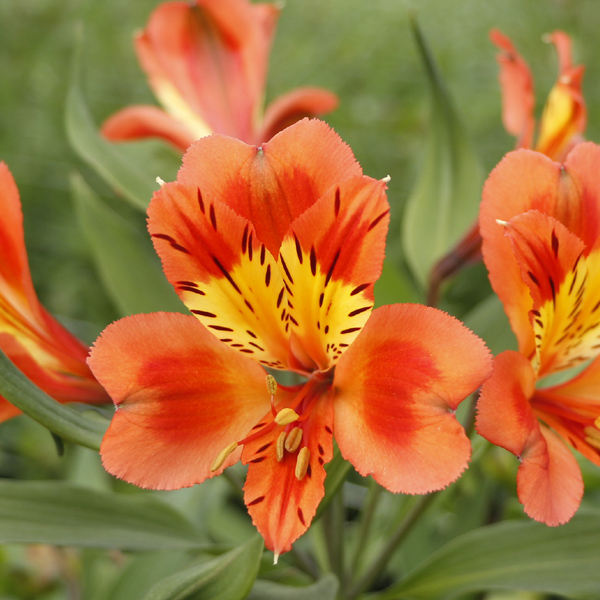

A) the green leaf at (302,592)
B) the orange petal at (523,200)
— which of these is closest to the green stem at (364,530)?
the green leaf at (302,592)

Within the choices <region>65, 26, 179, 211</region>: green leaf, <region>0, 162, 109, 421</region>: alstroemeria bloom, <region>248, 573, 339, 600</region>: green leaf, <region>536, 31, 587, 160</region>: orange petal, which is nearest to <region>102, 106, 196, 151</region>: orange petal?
<region>65, 26, 179, 211</region>: green leaf

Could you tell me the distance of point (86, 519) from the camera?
698mm

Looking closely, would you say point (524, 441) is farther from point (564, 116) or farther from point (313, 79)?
point (313, 79)

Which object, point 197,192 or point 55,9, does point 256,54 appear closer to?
point 197,192

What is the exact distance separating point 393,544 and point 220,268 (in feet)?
1.49

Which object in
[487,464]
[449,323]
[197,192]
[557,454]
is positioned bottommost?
[487,464]

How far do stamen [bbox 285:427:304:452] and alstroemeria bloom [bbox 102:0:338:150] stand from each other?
1.86 ft

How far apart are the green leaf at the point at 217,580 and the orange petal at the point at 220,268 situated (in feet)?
0.57

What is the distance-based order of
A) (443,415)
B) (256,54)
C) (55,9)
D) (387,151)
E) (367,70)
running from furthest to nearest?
(55,9) < (367,70) < (387,151) < (256,54) < (443,415)

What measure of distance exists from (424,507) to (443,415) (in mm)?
319

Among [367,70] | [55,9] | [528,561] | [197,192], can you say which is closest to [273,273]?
[197,192]

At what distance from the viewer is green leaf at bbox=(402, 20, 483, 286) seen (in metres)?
0.94

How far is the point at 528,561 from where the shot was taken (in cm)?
72

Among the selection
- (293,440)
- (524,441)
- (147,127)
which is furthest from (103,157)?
(524,441)
